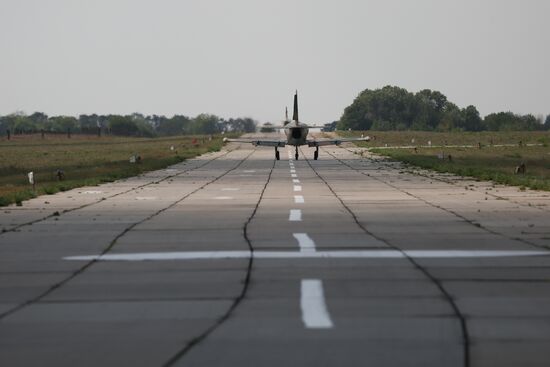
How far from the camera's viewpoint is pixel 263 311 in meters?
10.2

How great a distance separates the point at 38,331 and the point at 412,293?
4.34m

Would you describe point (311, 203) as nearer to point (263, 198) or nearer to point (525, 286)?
point (263, 198)

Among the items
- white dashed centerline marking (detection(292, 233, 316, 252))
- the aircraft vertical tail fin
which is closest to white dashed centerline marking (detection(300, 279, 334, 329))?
white dashed centerline marking (detection(292, 233, 316, 252))

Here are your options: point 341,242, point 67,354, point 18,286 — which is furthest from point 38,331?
point 341,242

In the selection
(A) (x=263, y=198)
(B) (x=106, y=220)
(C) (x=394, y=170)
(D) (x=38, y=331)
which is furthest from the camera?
(C) (x=394, y=170)

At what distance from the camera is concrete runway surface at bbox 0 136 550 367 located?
27.6 feet

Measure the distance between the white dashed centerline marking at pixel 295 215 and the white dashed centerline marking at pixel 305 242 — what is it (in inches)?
130

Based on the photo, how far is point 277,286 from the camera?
1180cm

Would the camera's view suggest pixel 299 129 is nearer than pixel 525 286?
No

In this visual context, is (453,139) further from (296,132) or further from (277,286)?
(277,286)

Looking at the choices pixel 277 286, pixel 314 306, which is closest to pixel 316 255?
pixel 277 286

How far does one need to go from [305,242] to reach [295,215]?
19.6 feet

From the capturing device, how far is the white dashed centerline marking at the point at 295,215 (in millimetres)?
21306

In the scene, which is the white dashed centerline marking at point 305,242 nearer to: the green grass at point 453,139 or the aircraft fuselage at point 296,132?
the aircraft fuselage at point 296,132
